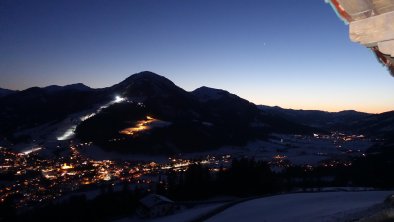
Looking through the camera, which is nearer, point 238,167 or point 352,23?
point 352,23

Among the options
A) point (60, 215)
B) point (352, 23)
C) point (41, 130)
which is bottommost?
point (60, 215)

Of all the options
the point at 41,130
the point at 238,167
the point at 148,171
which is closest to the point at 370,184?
the point at 238,167

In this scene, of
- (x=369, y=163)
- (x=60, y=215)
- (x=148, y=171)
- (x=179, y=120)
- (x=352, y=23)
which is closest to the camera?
(x=352, y=23)

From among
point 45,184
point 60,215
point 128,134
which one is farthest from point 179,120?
point 60,215

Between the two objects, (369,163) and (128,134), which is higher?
(128,134)

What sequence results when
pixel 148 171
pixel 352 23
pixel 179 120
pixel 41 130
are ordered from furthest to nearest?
1. pixel 179 120
2. pixel 41 130
3. pixel 148 171
4. pixel 352 23

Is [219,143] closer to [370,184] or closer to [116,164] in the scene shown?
[116,164]

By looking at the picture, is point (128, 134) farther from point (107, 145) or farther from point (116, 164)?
point (116, 164)

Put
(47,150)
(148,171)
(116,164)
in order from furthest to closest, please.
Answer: (47,150) < (116,164) < (148,171)

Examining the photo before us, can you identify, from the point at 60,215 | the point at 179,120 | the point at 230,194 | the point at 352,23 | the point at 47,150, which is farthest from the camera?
the point at 179,120
